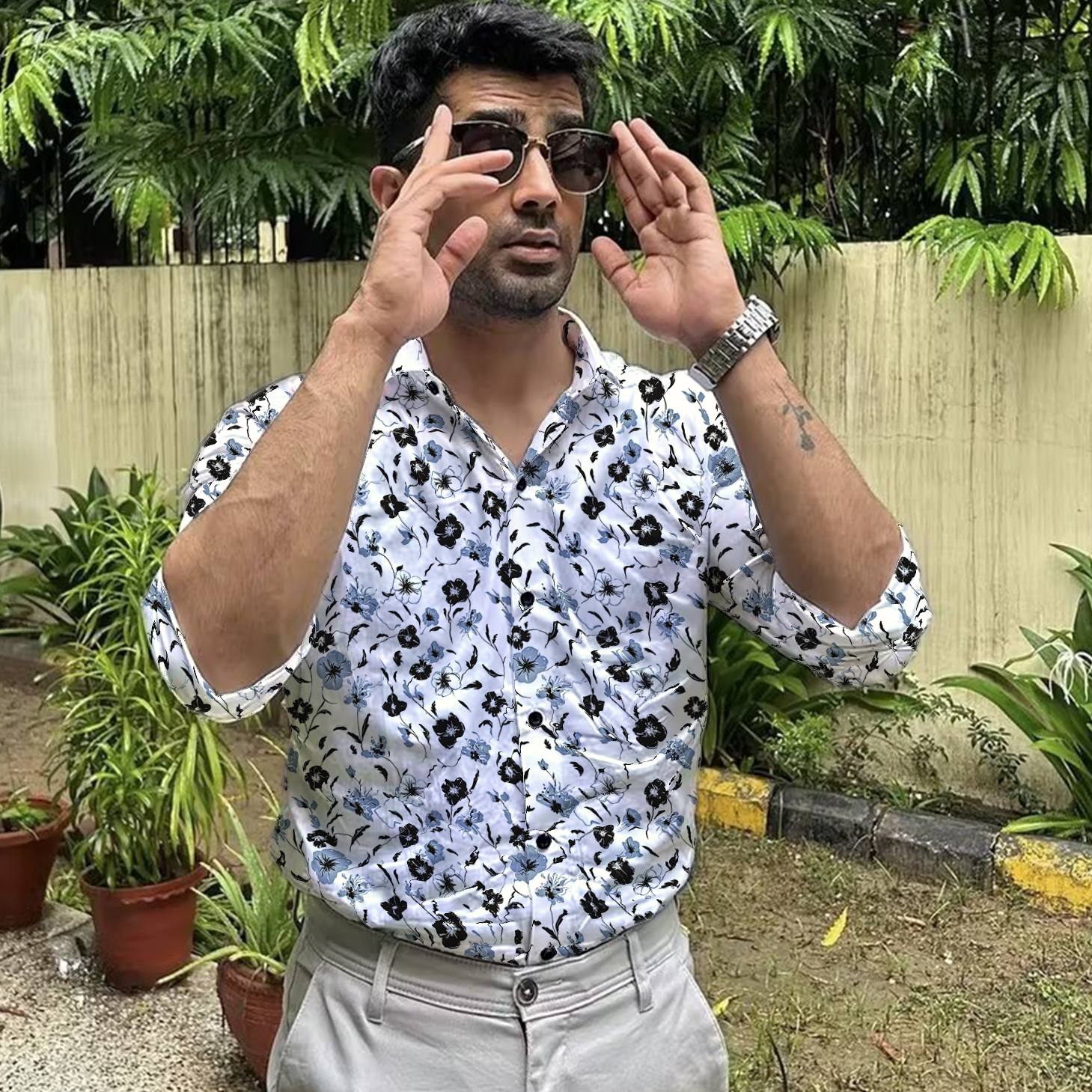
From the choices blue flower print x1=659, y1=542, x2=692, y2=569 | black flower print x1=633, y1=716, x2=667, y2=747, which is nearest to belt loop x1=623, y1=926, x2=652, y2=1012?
black flower print x1=633, y1=716, x2=667, y2=747

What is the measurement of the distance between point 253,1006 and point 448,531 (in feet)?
5.84

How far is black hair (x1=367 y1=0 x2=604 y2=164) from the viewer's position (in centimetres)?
181

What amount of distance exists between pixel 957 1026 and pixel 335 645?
7.85 feet

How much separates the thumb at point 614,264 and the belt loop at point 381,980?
873mm

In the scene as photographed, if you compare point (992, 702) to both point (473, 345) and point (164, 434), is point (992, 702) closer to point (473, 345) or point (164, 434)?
point (473, 345)

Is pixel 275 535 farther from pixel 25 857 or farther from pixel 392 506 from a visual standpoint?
pixel 25 857

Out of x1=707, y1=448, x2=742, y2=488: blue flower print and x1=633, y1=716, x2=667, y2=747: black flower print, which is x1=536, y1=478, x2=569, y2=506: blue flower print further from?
x1=633, y1=716, x2=667, y2=747: black flower print

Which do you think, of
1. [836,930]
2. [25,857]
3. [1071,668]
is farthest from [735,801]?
[25,857]

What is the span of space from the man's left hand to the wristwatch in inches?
0.6

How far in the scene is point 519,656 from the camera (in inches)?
69.4

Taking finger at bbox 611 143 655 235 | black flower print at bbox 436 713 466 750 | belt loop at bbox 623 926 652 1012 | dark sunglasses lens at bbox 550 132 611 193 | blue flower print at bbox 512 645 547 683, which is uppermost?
dark sunglasses lens at bbox 550 132 611 193

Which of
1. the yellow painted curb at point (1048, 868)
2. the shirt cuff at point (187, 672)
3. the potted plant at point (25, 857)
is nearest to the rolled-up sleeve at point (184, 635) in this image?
the shirt cuff at point (187, 672)

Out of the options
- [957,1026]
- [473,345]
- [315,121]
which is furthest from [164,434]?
[473,345]

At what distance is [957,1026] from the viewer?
3.44 metres
